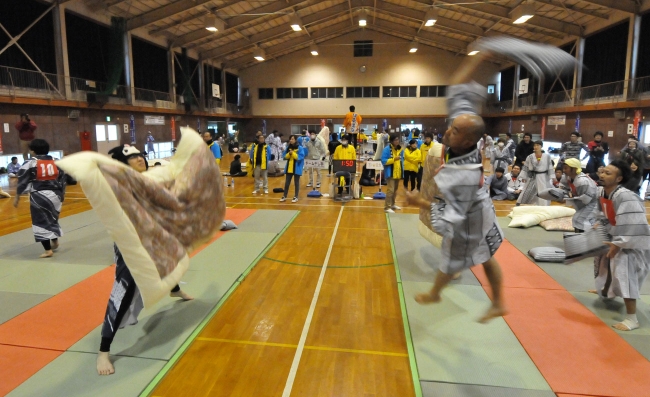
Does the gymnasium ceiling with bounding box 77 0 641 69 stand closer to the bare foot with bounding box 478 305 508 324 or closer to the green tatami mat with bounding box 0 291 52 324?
the green tatami mat with bounding box 0 291 52 324

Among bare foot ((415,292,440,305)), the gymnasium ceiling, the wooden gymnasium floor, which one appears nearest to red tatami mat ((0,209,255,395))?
the wooden gymnasium floor

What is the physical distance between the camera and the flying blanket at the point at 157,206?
245cm

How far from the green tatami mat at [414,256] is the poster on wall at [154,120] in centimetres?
1594

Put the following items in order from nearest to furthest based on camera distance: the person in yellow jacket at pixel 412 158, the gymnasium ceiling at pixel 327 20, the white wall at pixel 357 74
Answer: the person in yellow jacket at pixel 412 158 < the gymnasium ceiling at pixel 327 20 < the white wall at pixel 357 74

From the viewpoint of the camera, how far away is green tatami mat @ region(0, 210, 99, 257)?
5.89 metres

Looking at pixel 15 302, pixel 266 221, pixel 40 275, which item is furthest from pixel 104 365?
pixel 266 221

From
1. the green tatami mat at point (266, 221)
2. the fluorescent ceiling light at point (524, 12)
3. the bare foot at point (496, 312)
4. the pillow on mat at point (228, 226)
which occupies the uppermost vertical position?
the fluorescent ceiling light at point (524, 12)

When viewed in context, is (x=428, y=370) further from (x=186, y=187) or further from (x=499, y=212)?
(x=499, y=212)

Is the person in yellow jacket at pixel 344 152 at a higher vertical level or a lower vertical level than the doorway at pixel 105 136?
lower

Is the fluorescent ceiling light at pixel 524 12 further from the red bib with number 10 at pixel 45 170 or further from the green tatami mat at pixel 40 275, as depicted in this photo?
the green tatami mat at pixel 40 275

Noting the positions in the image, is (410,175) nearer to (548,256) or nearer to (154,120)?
(548,256)

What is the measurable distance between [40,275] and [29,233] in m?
2.42

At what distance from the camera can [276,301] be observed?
14.0 feet

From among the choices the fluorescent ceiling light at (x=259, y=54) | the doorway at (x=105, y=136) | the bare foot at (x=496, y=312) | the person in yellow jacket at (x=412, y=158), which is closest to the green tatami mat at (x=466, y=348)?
the bare foot at (x=496, y=312)
